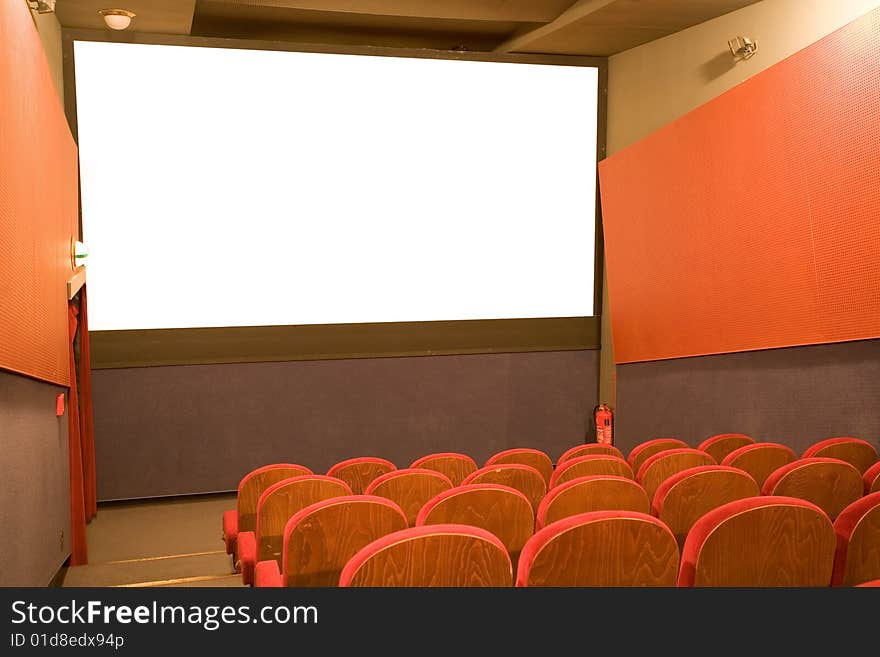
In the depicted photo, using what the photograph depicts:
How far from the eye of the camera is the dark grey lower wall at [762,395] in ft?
14.8

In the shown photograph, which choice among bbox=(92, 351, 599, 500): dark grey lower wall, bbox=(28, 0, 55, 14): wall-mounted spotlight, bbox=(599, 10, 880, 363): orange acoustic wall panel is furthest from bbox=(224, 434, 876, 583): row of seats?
bbox=(28, 0, 55, 14): wall-mounted spotlight

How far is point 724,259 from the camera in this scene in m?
5.36

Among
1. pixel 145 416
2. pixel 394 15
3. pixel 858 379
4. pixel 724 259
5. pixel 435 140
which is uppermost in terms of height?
pixel 394 15

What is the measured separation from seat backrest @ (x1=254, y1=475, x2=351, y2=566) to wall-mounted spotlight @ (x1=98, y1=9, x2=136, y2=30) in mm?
3912

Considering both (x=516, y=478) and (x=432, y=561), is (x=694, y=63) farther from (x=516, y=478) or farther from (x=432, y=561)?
(x=432, y=561)

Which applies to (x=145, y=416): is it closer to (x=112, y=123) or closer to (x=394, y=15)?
(x=112, y=123)

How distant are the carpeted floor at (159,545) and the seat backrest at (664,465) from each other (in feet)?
6.63

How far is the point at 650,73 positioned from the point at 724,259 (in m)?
2.11

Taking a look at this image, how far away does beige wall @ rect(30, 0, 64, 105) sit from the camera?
208 inches

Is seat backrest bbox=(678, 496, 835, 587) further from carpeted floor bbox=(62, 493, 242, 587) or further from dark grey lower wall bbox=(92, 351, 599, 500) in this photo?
dark grey lower wall bbox=(92, 351, 599, 500)

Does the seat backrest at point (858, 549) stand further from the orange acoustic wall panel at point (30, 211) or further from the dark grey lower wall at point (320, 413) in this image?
the dark grey lower wall at point (320, 413)

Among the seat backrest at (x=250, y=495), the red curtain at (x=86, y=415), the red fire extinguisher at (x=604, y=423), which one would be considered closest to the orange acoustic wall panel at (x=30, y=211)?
the red curtain at (x=86, y=415)

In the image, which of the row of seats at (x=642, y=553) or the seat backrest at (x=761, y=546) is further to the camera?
the seat backrest at (x=761, y=546)
